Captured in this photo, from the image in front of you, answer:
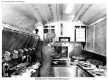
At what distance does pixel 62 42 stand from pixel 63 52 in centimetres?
25

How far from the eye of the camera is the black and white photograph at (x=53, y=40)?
1727mm

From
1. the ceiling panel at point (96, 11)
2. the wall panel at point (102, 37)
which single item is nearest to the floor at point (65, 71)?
the wall panel at point (102, 37)

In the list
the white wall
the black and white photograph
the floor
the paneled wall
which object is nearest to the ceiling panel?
the black and white photograph

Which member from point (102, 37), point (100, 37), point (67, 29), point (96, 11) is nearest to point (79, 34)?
point (67, 29)

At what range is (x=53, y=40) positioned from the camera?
2900 millimetres

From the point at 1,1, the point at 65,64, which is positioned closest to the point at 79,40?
the point at 65,64

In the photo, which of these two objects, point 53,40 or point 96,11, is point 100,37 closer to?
point 96,11

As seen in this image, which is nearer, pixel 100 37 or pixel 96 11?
pixel 96 11

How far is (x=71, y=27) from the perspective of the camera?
3.47 meters

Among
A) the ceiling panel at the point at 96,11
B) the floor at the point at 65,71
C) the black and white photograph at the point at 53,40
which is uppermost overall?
the ceiling panel at the point at 96,11

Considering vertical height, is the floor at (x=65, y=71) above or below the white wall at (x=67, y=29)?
below

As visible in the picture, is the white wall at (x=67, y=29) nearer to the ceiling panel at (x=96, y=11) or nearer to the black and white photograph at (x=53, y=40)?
the black and white photograph at (x=53, y=40)

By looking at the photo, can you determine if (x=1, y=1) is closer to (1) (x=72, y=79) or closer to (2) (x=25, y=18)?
(2) (x=25, y=18)


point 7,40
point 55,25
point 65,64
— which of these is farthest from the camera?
point 65,64
